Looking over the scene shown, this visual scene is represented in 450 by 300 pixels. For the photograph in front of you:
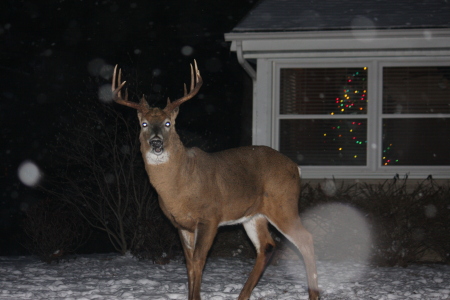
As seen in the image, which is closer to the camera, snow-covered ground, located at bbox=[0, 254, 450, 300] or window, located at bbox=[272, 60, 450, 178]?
snow-covered ground, located at bbox=[0, 254, 450, 300]

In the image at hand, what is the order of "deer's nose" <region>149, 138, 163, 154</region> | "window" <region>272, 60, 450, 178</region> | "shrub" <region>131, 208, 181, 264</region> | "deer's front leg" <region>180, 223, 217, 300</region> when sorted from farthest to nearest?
1. "window" <region>272, 60, 450, 178</region>
2. "shrub" <region>131, 208, 181, 264</region>
3. "deer's front leg" <region>180, 223, 217, 300</region>
4. "deer's nose" <region>149, 138, 163, 154</region>

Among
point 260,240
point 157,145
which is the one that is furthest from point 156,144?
point 260,240

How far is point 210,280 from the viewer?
817 centimetres

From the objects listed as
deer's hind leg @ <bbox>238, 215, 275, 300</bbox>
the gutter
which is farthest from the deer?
the gutter

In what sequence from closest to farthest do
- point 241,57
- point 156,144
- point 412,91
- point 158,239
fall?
1. point 156,144
2. point 158,239
3. point 241,57
4. point 412,91

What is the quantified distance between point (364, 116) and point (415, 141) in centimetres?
95

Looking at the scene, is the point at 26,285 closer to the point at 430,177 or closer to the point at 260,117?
the point at 260,117

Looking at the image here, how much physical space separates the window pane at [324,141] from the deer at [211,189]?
12.2 ft

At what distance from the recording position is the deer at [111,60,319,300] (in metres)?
6.34

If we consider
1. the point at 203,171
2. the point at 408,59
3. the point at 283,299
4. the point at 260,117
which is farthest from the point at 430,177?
the point at 203,171

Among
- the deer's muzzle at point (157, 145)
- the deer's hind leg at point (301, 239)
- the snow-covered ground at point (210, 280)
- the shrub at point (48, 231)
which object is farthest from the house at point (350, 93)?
the deer's muzzle at point (157, 145)

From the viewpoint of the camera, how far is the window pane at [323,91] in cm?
1098

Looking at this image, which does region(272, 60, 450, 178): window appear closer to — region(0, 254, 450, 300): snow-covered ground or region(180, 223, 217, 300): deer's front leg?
region(0, 254, 450, 300): snow-covered ground

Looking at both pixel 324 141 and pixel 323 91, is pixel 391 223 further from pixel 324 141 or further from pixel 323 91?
pixel 323 91
